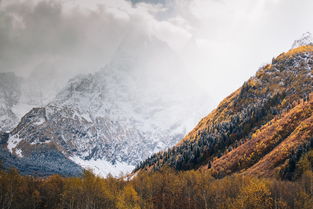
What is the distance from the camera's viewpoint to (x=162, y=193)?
121562 millimetres

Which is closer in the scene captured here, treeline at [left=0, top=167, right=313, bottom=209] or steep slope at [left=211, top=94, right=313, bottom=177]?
treeline at [left=0, top=167, right=313, bottom=209]

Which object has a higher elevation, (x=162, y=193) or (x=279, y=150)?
(x=279, y=150)

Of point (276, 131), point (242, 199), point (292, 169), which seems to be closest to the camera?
point (242, 199)

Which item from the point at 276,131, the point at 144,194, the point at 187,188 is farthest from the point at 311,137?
the point at 144,194

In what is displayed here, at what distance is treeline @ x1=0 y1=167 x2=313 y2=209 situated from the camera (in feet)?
340

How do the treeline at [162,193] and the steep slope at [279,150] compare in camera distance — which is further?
the steep slope at [279,150]

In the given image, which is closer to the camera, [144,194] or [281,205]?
[281,205]

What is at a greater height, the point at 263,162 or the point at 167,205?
the point at 263,162

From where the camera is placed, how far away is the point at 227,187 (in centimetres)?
12300

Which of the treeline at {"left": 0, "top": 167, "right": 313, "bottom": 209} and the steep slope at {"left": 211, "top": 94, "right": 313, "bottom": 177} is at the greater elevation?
the steep slope at {"left": 211, "top": 94, "right": 313, "bottom": 177}

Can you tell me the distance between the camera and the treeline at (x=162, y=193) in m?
104

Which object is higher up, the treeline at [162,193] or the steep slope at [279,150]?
the steep slope at [279,150]

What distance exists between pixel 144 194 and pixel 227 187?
32.8 meters

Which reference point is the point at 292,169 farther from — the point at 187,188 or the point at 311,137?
the point at 187,188
